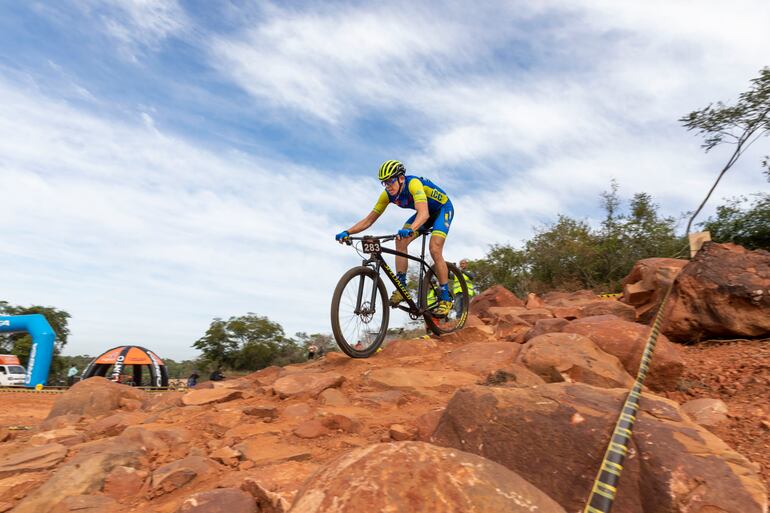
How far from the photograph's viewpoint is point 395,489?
1.68m

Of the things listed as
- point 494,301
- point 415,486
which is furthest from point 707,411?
point 494,301

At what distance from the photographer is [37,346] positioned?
15.4 m

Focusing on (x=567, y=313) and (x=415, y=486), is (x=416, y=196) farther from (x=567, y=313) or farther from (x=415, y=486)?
(x=415, y=486)

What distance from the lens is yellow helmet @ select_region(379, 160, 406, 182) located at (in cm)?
568

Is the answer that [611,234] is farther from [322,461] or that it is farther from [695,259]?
[322,461]

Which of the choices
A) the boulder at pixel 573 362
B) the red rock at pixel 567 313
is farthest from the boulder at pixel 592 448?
the red rock at pixel 567 313

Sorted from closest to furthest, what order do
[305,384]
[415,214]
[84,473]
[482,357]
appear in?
[84,473]
[305,384]
[482,357]
[415,214]

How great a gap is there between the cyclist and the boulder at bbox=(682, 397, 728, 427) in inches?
120

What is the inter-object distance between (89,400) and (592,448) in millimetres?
5134

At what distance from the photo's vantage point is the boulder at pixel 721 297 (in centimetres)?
541

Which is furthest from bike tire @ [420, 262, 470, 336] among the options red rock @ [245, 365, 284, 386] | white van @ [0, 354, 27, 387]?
white van @ [0, 354, 27, 387]

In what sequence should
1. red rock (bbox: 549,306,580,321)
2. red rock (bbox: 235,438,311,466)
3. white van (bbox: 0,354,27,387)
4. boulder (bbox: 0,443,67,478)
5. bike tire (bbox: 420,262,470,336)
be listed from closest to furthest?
red rock (bbox: 235,438,311,466) < boulder (bbox: 0,443,67,478) < bike tire (bbox: 420,262,470,336) < red rock (bbox: 549,306,580,321) < white van (bbox: 0,354,27,387)

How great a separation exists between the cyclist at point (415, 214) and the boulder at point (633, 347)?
71.7 inches

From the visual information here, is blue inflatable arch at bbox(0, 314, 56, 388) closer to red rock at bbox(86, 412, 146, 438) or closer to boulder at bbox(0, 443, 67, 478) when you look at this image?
red rock at bbox(86, 412, 146, 438)
